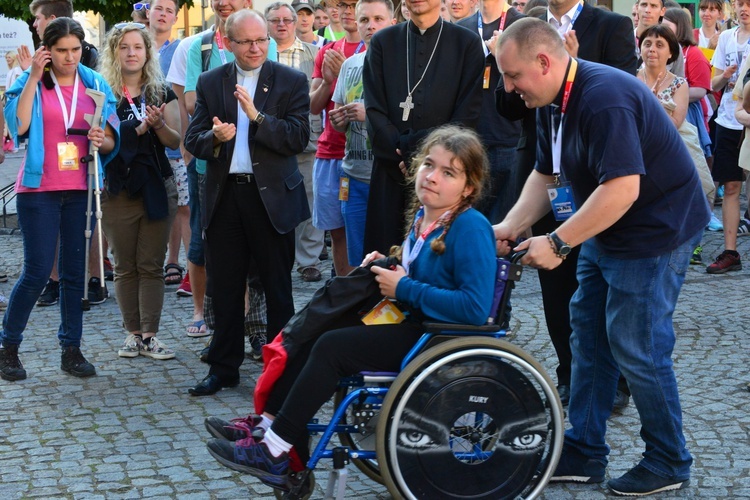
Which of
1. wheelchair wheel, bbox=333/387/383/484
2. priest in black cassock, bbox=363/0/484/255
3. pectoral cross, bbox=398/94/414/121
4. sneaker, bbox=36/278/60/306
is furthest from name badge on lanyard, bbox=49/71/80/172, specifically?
wheelchair wheel, bbox=333/387/383/484

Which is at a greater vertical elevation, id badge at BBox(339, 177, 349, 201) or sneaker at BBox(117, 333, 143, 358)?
id badge at BBox(339, 177, 349, 201)

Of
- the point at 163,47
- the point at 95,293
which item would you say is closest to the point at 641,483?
the point at 95,293

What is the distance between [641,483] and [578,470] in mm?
273

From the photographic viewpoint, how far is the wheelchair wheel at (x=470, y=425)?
13.1 feet

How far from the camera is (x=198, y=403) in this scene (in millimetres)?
5801

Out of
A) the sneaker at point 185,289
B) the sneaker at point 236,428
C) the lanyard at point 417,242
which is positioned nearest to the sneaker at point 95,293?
the sneaker at point 185,289

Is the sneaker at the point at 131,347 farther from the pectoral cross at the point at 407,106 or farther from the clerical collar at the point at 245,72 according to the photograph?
the pectoral cross at the point at 407,106

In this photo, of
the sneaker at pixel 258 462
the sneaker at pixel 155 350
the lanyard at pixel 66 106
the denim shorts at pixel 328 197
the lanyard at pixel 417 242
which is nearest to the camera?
the sneaker at pixel 258 462

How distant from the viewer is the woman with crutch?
6242mm

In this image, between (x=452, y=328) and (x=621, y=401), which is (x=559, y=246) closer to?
(x=452, y=328)

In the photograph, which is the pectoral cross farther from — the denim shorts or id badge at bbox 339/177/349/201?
the denim shorts

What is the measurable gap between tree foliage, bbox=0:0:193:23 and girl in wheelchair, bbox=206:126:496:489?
20.3 metres

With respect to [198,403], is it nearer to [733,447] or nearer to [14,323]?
[14,323]

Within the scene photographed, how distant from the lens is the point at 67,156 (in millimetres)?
6336
